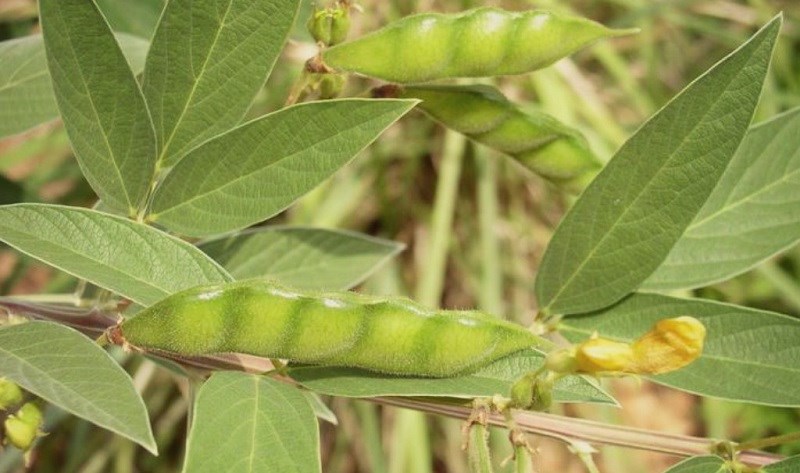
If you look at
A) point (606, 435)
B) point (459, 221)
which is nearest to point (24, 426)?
point (606, 435)

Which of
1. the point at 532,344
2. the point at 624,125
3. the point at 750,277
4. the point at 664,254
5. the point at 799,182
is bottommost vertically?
the point at 532,344

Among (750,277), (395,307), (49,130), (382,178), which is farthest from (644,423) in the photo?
(395,307)

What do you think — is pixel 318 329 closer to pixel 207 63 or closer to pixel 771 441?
pixel 207 63

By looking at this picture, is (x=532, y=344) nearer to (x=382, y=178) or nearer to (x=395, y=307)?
(x=395, y=307)

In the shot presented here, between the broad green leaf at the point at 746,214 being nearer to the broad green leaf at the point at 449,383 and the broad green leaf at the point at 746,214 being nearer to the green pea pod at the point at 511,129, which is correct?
the green pea pod at the point at 511,129

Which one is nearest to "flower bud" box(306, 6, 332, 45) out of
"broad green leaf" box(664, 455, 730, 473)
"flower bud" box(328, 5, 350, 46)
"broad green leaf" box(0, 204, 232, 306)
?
"flower bud" box(328, 5, 350, 46)

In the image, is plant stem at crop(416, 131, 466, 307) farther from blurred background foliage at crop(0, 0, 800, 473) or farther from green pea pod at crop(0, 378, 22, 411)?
green pea pod at crop(0, 378, 22, 411)
